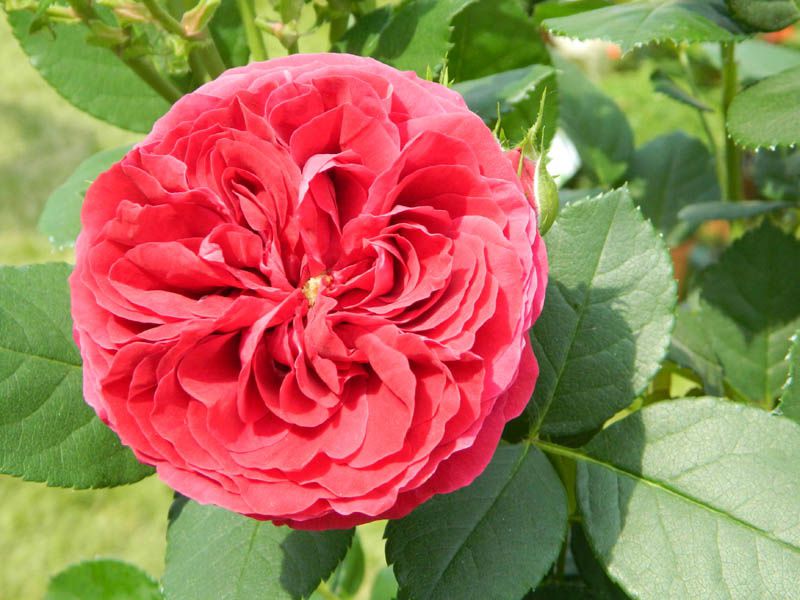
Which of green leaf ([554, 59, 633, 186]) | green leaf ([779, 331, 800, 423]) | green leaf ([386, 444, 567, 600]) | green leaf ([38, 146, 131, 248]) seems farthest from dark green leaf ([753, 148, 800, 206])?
green leaf ([38, 146, 131, 248])

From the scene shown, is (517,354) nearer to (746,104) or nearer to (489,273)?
(489,273)

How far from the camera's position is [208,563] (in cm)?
56

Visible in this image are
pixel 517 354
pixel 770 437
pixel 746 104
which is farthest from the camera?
pixel 746 104

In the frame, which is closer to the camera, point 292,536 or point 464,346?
point 464,346

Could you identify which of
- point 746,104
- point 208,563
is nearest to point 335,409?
point 208,563

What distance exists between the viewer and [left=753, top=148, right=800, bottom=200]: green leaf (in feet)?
3.07

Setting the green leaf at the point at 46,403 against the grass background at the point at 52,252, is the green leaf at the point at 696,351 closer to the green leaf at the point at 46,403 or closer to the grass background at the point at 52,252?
the grass background at the point at 52,252

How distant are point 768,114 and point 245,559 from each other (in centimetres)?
46

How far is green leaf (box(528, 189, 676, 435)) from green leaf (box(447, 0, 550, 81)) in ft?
0.77

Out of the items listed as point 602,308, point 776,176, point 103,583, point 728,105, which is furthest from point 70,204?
point 776,176

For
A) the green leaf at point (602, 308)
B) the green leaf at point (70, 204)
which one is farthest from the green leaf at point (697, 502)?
the green leaf at point (70, 204)

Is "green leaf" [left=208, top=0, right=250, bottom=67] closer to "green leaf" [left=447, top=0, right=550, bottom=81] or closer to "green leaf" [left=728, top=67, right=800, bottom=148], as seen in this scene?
"green leaf" [left=447, top=0, right=550, bottom=81]

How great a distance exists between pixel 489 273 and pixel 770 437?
21 centimetres

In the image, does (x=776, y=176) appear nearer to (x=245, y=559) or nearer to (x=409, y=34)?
(x=409, y=34)
